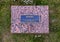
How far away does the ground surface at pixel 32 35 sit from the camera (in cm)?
178

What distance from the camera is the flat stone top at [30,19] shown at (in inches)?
69.9

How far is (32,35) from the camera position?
1.78 m

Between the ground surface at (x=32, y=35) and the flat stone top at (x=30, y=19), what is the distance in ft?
0.14

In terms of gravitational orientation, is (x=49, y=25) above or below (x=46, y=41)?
above

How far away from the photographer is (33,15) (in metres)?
1.77

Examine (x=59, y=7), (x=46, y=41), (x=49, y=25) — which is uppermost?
(x=59, y=7)

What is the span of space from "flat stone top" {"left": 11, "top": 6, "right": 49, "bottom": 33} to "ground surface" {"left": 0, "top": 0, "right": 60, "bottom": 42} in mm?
42

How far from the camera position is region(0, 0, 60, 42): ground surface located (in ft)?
5.84

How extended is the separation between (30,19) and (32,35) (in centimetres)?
16

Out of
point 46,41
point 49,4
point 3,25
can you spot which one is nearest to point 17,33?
point 3,25

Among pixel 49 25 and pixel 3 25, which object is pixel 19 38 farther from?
pixel 49 25

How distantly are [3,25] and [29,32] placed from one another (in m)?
0.27

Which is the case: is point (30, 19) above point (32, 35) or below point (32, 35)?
above

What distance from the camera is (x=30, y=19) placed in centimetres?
177
